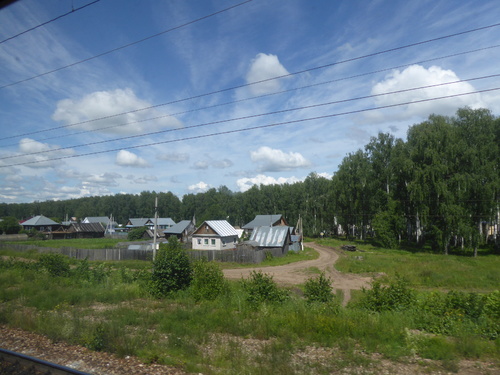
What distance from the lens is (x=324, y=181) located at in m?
76.1

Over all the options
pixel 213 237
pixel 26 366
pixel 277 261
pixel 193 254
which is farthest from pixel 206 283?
pixel 213 237

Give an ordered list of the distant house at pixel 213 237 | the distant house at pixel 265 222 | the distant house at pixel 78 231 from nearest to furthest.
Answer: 1. the distant house at pixel 213 237
2. the distant house at pixel 265 222
3. the distant house at pixel 78 231

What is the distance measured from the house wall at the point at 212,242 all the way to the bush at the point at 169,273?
2616 cm

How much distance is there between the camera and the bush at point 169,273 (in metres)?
15.0

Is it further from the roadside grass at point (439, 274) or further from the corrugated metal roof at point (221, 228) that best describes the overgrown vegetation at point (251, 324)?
the corrugated metal roof at point (221, 228)

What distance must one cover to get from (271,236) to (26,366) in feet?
107

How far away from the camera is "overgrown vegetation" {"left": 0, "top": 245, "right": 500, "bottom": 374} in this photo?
25.2ft

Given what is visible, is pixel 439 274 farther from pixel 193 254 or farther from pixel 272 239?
pixel 193 254

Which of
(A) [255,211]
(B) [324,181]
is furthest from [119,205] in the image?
(B) [324,181]

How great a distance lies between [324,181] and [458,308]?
65591mm

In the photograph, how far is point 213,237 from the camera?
4234cm

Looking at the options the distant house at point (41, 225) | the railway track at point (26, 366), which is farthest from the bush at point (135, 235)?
the railway track at point (26, 366)

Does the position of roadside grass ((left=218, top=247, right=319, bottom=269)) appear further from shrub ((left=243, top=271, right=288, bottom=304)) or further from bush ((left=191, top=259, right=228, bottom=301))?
shrub ((left=243, top=271, right=288, bottom=304))

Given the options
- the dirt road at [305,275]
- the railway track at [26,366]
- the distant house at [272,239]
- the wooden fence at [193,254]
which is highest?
the distant house at [272,239]
